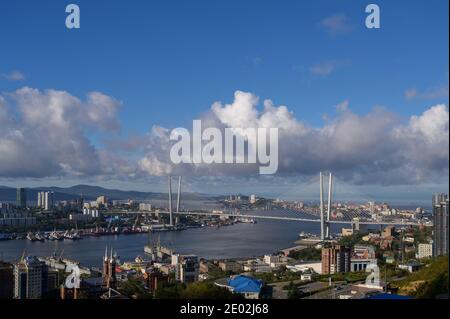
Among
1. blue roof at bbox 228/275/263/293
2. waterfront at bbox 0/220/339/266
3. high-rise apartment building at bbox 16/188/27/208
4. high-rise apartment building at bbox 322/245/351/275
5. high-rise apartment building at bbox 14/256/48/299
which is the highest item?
high-rise apartment building at bbox 16/188/27/208

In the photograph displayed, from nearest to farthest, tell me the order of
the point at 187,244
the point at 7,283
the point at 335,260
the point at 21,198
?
the point at 7,283 < the point at 335,260 < the point at 187,244 < the point at 21,198

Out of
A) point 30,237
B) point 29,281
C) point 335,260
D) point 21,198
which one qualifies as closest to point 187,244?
point 30,237

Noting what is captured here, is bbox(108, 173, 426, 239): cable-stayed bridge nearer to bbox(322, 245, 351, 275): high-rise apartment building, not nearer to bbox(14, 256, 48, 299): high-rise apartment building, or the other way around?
bbox(322, 245, 351, 275): high-rise apartment building

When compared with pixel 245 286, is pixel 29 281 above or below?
below

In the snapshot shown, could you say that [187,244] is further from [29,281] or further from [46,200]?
[29,281]

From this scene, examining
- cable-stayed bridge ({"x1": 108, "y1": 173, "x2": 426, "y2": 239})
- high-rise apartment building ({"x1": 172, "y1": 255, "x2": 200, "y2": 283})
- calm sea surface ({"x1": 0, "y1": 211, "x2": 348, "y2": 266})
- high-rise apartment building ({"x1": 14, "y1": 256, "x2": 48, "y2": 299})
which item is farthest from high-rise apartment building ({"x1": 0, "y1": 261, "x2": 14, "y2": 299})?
cable-stayed bridge ({"x1": 108, "y1": 173, "x2": 426, "y2": 239})
